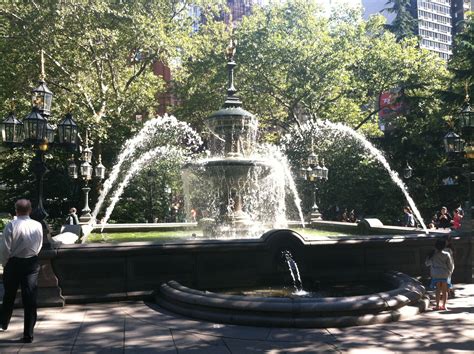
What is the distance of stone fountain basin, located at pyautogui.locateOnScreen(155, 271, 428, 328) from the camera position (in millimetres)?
7152

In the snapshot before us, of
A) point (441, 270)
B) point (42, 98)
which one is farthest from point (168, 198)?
point (441, 270)

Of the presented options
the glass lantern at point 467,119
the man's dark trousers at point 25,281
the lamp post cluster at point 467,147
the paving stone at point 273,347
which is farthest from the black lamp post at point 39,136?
the glass lantern at point 467,119

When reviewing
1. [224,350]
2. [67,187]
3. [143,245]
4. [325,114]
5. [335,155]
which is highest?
[325,114]

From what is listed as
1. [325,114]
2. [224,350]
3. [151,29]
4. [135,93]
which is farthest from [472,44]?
[224,350]

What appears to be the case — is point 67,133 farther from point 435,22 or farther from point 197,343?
A: point 435,22

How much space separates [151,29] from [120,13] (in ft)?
6.52

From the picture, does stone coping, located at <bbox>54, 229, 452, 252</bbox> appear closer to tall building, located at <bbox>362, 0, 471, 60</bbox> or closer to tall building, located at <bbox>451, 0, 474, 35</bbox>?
tall building, located at <bbox>362, 0, 471, 60</bbox>

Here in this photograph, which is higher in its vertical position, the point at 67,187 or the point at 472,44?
the point at 472,44

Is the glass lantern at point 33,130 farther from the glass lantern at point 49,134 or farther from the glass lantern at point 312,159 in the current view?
the glass lantern at point 312,159

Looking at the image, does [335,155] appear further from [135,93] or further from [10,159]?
[10,159]

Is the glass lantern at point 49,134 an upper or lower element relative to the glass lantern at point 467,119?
lower

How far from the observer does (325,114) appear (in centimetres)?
3412

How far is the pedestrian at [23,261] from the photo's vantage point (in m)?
6.26

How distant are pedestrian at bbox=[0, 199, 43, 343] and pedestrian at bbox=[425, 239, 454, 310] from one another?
655 cm
